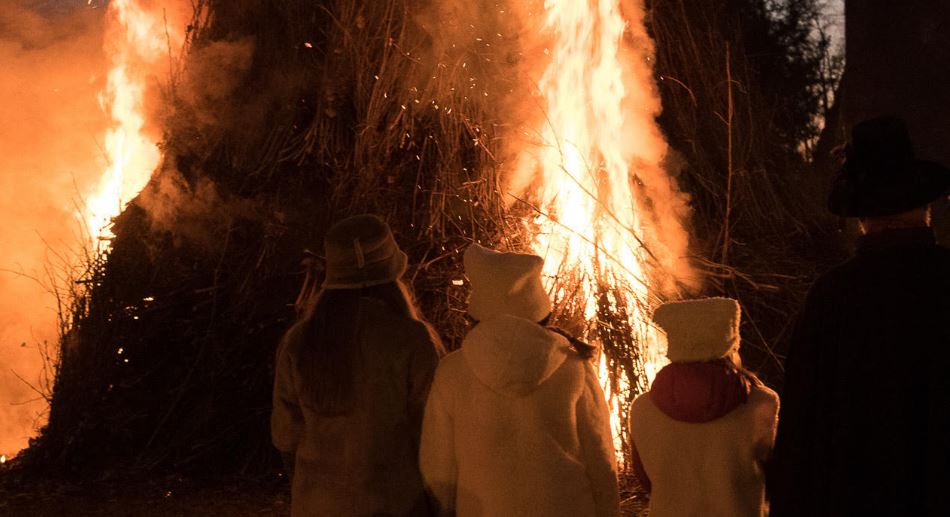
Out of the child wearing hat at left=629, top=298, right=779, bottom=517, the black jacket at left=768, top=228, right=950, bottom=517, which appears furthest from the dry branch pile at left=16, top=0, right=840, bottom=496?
the black jacket at left=768, top=228, right=950, bottom=517

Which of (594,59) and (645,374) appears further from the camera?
(594,59)

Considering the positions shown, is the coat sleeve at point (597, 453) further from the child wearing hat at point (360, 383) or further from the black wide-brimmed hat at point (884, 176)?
the black wide-brimmed hat at point (884, 176)

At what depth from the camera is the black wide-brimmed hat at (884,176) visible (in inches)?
102

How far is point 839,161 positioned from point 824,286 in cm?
78

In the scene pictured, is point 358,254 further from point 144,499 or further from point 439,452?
point 144,499

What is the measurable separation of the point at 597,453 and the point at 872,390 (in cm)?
97

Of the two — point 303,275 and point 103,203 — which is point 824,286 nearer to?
point 303,275

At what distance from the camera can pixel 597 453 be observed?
3088mm

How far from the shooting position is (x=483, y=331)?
3.08 metres

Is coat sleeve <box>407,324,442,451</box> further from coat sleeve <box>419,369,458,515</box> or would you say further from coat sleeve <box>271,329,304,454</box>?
coat sleeve <box>271,329,304,454</box>

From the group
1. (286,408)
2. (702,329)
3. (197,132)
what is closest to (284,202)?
(197,132)

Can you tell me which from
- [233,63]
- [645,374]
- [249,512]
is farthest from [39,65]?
[645,374]

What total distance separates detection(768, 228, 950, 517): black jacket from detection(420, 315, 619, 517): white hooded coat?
0.65 meters

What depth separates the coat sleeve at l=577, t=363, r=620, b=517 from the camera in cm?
308
